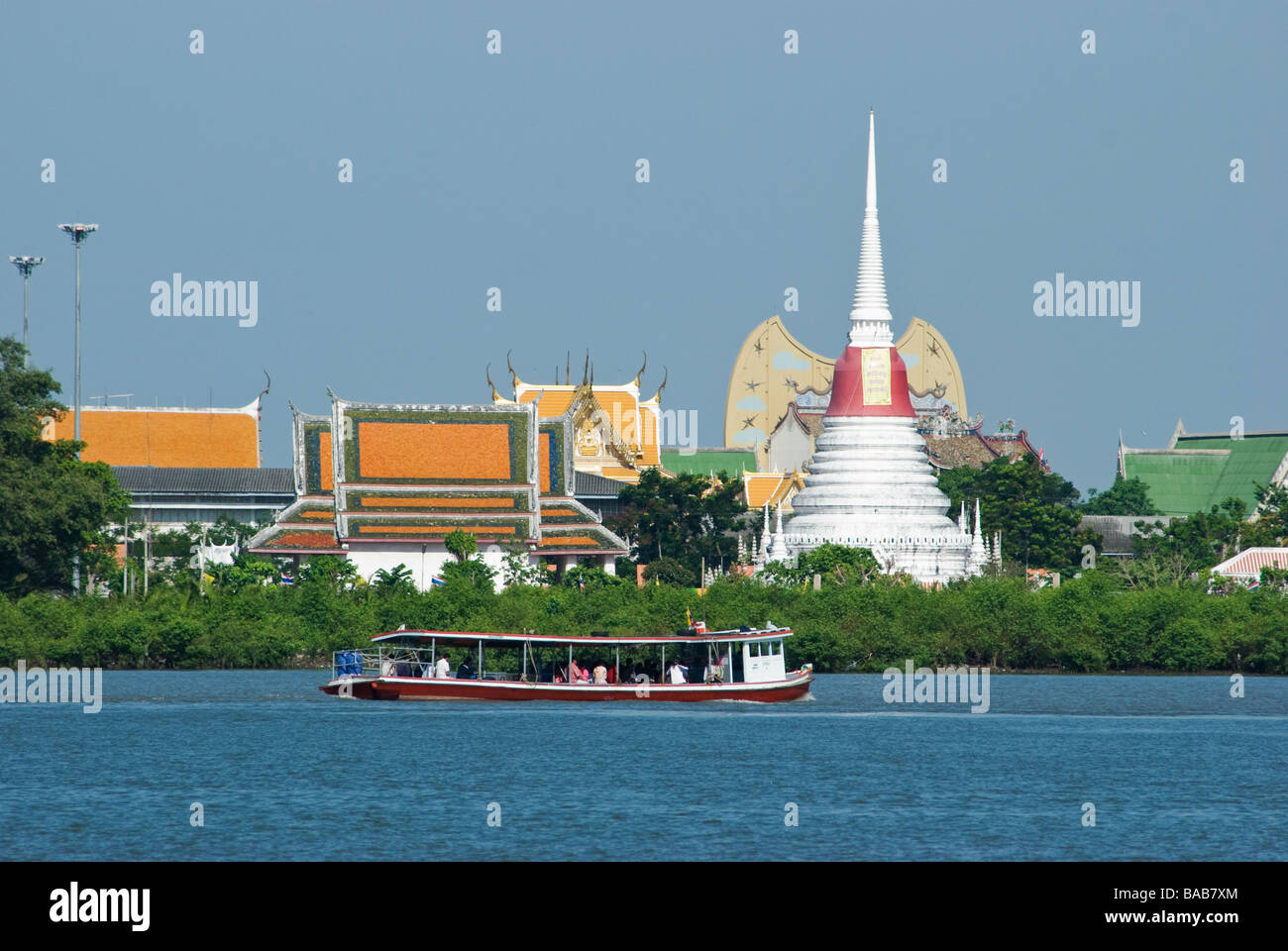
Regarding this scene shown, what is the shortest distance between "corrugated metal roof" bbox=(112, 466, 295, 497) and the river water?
52884 mm

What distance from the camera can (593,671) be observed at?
49656mm

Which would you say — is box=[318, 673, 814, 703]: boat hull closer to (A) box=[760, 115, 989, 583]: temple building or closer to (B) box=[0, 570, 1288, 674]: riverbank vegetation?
(B) box=[0, 570, 1288, 674]: riverbank vegetation

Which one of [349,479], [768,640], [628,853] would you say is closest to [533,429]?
[349,479]

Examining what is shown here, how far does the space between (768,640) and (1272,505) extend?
57245mm

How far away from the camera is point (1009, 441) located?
14362 centimetres

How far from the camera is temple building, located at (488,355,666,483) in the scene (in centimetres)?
10712

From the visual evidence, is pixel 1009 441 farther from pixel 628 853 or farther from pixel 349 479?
pixel 628 853

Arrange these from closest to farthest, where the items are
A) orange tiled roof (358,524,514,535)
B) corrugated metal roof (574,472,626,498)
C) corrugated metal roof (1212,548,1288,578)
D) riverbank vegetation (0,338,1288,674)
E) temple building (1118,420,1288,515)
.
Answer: riverbank vegetation (0,338,1288,674), corrugated metal roof (1212,548,1288,578), orange tiled roof (358,524,514,535), corrugated metal roof (574,472,626,498), temple building (1118,420,1288,515)

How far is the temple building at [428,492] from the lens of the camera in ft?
256

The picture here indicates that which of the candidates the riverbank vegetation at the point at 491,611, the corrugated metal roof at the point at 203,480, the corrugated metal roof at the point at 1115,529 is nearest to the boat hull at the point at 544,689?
the riverbank vegetation at the point at 491,611

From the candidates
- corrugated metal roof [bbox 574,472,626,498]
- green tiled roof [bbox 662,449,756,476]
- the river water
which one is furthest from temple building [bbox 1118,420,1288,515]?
the river water

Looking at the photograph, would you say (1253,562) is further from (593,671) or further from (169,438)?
(169,438)

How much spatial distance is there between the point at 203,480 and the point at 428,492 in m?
29.2

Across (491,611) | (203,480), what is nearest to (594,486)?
(203,480)
